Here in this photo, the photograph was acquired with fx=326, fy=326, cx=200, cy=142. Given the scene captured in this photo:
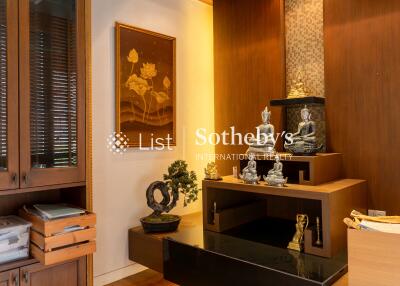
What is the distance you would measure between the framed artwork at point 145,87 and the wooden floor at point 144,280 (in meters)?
1.00

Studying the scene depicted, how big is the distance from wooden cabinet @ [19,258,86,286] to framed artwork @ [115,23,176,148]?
968 millimetres

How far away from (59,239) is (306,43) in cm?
214

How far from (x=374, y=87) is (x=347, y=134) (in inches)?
13.6

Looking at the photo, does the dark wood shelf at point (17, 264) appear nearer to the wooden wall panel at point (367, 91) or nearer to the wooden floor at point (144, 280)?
the wooden floor at point (144, 280)

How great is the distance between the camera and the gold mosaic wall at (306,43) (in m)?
2.43

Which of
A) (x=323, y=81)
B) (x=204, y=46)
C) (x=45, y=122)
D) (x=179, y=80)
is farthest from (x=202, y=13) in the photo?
(x=45, y=122)

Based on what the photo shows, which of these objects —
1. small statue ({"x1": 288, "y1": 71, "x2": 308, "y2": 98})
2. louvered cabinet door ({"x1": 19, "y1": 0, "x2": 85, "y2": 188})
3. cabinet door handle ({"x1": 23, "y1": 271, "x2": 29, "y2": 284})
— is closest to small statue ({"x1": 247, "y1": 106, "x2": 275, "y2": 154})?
small statue ({"x1": 288, "y1": 71, "x2": 308, "y2": 98})

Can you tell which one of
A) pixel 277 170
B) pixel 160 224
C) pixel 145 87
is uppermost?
pixel 145 87

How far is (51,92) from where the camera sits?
1.69m

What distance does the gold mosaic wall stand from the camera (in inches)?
95.5

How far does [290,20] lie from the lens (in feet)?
8.48

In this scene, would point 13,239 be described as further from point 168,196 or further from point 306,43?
point 306,43

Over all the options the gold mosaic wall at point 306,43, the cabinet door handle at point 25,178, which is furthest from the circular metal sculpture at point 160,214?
the gold mosaic wall at point 306,43

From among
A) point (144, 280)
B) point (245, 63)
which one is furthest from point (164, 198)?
point (245, 63)
